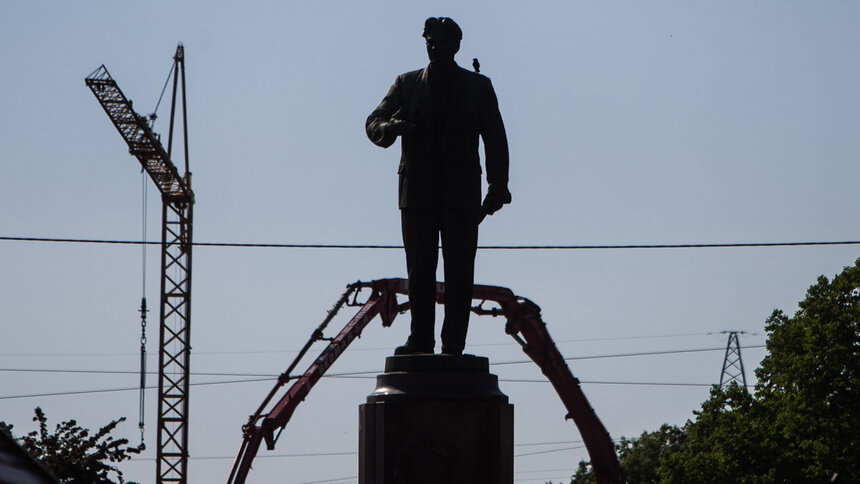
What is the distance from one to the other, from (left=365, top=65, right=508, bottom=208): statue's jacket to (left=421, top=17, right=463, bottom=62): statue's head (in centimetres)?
17

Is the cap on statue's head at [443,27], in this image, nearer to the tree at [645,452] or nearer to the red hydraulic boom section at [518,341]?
the red hydraulic boom section at [518,341]

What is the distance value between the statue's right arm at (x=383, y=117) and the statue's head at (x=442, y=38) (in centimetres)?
56

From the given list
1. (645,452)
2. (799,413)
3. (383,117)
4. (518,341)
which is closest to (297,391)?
(518,341)

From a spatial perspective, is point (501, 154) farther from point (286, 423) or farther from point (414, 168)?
point (286, 423)

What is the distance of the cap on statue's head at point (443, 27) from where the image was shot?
1565 centimetres

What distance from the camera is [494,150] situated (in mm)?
15758

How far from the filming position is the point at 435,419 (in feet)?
47.3

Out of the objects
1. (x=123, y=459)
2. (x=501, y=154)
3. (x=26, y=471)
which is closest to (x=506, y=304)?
(x=123, y=459)

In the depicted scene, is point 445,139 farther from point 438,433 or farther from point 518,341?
point 518,341

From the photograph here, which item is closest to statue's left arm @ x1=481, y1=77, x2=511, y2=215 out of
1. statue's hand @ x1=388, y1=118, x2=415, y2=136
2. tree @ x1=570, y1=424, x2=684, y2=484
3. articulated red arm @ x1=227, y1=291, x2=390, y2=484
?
statue's hand @ x1=388, y1=118, x2=415, y2=136

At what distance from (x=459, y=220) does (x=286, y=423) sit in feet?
65.7

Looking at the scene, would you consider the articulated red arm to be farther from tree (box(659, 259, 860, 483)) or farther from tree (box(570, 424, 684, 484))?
tree (box(570, 424, 684, 484))

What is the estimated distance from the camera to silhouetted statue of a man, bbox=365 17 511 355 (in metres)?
15.5

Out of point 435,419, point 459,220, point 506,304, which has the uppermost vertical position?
point 506,304
